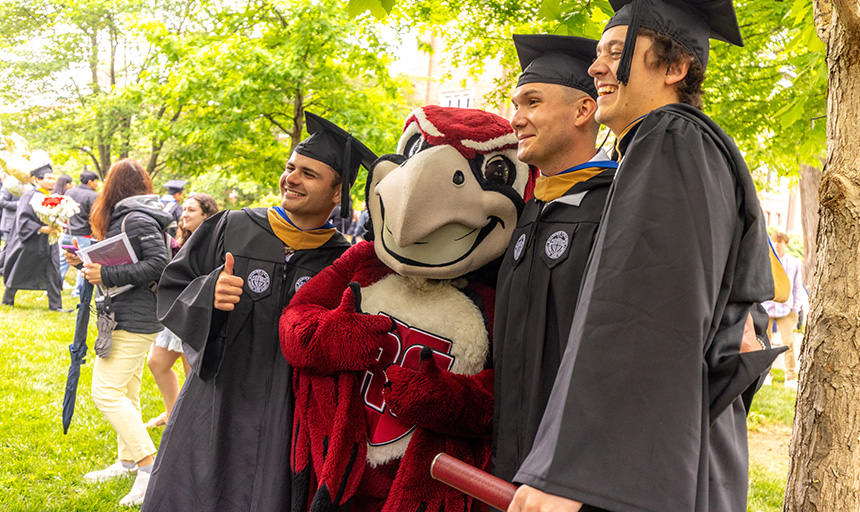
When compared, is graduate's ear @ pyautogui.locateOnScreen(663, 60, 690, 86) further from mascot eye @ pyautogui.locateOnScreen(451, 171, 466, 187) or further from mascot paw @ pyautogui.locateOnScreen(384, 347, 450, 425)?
mascot paw @ pyautogui.locateOnScreen(384, 347, 450, 425)

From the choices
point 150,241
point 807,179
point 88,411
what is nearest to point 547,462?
point 150,241

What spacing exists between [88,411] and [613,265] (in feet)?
20.3

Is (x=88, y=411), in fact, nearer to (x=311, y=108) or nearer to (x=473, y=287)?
(x=311, y=108)

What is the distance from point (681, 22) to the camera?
179cm

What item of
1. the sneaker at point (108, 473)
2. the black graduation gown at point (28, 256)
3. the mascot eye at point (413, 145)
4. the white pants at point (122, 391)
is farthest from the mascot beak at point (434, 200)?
the black graduation gown at point (28, 256)

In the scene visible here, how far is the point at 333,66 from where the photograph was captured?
8.43 metres

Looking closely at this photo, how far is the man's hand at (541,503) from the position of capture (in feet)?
4.49

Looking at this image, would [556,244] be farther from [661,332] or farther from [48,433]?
[48,433]

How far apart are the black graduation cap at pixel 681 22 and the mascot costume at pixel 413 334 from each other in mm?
811

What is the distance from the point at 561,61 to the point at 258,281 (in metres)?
1.63

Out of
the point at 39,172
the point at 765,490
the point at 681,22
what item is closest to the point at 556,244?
the point at 681,22

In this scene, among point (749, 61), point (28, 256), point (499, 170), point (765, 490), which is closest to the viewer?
point (499, 170)

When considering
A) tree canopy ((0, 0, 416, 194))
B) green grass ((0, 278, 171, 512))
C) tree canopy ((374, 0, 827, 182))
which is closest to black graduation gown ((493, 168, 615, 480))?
tree canopy ((374, 0, 827, 182))

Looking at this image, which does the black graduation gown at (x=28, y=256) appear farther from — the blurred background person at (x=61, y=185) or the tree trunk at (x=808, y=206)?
the tree trunk at (x=808, y=206)
